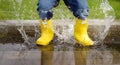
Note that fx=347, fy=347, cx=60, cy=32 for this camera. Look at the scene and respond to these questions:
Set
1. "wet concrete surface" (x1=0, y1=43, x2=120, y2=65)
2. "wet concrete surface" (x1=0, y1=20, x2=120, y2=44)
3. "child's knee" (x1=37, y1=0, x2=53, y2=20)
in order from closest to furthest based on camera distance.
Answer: "wet concrete surface" (x1=0, y1=43, x2=120, y2=65) → "child's knee" (x1=37, y1=0, x2=53, y2=20) → "wet concrete surface" (x1=0, y1=20, x2=120, y2=44)

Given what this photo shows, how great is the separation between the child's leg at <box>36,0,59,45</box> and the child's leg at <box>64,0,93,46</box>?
0.87 ft

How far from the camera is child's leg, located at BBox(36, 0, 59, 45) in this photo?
4391 millimetres

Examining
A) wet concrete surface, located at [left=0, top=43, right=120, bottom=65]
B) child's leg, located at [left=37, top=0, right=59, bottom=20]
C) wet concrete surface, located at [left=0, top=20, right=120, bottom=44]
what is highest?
child's leg, located at [left=37, top=0, right=59, bottom=20]

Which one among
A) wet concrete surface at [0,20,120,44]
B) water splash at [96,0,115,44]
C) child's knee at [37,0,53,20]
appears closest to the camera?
child's knee at [37,0,53,20]

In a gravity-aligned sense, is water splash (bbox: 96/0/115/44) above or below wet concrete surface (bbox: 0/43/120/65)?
above

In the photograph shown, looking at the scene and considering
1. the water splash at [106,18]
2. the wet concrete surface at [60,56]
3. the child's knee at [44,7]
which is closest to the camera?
Answer: the wet concrete surface at [60,56]

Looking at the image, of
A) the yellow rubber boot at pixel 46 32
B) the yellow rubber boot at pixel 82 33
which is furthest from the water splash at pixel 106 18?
the yellow rubber boot at pixel 46 32

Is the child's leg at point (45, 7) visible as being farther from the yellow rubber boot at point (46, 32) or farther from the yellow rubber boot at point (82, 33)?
the yellow rubber boot at point (82, 33)

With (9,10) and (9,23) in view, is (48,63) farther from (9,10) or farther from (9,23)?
(9,10)

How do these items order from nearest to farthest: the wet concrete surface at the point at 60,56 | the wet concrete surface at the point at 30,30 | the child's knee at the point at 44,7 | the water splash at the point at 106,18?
the wet concrete surface at the point at 60,56
the child's knee at the point at 44,7
the wet concrete surface at the point at 30,30
the water splash at the point at 106,18

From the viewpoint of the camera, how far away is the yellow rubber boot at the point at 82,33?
4406 millimetres

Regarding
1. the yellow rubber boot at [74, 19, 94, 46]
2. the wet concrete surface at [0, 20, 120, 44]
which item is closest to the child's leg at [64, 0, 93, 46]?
the yellow rubber boot at [74, 19, 94, 46]

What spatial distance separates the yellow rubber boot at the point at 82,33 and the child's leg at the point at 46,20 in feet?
1.13

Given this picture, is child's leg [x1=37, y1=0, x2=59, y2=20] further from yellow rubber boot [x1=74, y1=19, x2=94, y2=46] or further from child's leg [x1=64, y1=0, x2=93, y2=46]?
yellow rubber boot [x1=74, y1=19, x2=94, y2=46]
